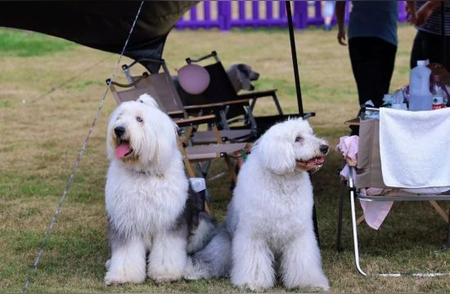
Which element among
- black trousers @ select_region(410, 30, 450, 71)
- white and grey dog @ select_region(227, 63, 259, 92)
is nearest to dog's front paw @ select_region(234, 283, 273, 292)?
black trousers @ select_region(410, 30, 450, 71)

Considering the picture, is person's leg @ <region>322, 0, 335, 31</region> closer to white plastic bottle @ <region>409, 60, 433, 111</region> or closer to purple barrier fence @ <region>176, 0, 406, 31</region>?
purple barrier fence @ <region>176, 0, 406, 31</region>

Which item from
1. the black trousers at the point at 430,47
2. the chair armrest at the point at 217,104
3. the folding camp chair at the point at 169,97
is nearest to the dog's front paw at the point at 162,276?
the folding camp chair at the point at 169,97

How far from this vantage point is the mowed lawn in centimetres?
525

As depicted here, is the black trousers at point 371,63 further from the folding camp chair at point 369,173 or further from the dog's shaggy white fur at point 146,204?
the dog's shaggy white fur at point 146,204

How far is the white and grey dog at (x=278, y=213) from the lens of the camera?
15.2ft

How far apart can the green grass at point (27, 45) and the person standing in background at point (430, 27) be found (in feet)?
35.2

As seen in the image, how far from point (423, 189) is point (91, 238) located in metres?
2.39

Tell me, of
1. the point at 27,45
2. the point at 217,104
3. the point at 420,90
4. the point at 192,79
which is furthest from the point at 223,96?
Result: the point at 27,45

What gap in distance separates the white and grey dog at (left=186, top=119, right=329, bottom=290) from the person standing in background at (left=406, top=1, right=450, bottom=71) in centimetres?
334

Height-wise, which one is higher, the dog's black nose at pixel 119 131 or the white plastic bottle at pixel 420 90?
the dog's black nose at pixel 119 131

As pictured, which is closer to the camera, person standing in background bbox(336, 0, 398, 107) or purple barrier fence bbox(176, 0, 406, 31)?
person standing in background bbox(336, 0, 398, 107)

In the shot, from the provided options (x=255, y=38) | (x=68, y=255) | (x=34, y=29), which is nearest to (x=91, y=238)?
(x=68, y=255)

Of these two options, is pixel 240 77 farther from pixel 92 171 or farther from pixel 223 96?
pixel 92 171

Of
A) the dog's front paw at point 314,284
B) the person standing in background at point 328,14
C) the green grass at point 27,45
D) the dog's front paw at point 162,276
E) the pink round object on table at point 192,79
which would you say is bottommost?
the person standing in background at point 328,14
